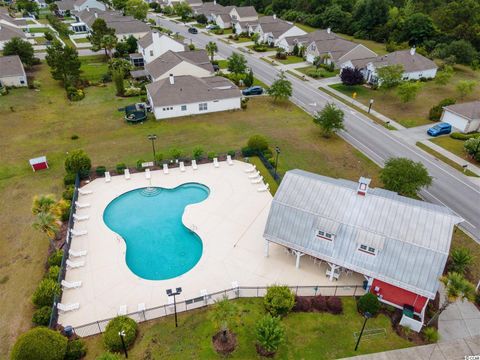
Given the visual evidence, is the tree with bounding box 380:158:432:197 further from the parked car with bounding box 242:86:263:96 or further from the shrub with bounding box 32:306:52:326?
the parked car with bounding box 242:86:263:96

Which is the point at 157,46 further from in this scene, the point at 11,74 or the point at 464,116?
the point at 464,116

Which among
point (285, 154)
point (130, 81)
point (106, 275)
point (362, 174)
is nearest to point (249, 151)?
point (285, 154)

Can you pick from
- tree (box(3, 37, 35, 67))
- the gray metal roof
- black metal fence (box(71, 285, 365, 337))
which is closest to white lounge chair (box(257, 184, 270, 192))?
the gray metal roof

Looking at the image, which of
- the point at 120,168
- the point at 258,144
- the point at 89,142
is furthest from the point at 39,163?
the point at 258,144

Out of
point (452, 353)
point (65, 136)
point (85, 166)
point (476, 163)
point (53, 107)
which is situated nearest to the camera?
point (452, 353)

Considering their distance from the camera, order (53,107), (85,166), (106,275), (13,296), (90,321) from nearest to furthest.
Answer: (90,321)
(13,296)
(106,275)
(85,166)
(53,107)

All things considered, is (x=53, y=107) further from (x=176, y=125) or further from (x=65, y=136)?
(x=176, y=125)

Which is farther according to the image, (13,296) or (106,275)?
(106,275)
